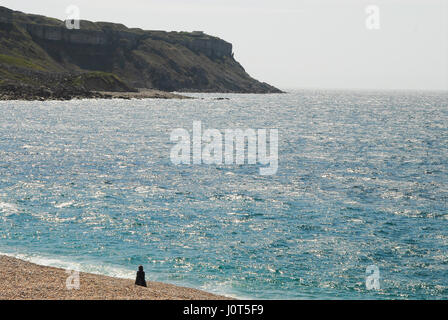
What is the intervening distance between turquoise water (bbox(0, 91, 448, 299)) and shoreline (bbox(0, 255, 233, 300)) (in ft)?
8.75

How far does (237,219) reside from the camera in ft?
139

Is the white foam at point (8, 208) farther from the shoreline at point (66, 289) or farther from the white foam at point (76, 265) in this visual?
the shoreline at point (66, 289)

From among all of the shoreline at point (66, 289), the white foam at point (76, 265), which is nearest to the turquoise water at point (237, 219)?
the white foam at point (76, 265)

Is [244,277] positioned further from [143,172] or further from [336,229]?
[143,172]

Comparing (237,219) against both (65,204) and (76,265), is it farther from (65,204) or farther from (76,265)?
(65,204)

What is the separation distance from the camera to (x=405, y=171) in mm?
68562

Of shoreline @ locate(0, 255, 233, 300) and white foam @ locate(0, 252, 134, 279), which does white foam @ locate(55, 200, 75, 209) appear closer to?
→ white foam @ locate(0, 252, 134, 279)

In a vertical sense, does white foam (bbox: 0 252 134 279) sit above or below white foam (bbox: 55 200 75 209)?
below

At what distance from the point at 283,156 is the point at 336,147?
18.9 meters

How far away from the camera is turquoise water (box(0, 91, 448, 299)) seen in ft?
99.9

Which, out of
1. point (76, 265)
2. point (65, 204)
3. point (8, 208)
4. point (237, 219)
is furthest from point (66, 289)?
point (65, 204)

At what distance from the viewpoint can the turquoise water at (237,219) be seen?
1199 inches

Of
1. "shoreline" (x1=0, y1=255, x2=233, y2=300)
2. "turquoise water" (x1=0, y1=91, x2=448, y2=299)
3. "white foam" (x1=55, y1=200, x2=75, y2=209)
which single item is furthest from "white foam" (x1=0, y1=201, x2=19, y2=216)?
"shoreline" (x1=0, y1=255, x2=233, y2=300)
